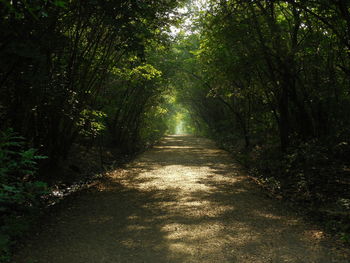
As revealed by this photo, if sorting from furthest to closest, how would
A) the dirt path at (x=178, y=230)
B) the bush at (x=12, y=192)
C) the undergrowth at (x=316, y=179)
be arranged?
1. the undergrowth at (x=316, y=179)
2. the dirt path at (x=178, y=230)
3. the bush at (x=12, y=192)

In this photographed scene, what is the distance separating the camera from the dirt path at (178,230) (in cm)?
429

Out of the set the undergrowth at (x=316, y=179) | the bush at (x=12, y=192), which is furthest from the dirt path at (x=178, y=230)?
the undergrowth at (x=316, y=179)

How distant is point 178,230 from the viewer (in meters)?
5.31

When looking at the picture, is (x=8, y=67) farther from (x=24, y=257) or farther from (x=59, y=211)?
(x=24, y=257)

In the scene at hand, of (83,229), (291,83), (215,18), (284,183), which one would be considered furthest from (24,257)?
(291,83)

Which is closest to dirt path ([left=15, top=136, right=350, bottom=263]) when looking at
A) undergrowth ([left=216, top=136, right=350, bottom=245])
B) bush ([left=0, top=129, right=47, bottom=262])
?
bush ([left=0, top=129, right=47, bottom=262])

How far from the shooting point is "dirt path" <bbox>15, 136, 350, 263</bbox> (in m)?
4.29

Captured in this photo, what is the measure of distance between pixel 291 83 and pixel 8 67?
341 inches

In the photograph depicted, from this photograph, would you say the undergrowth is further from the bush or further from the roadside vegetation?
the bush

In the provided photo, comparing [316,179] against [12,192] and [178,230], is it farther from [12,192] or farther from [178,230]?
[12,192]

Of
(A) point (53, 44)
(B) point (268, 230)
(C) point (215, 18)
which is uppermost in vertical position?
(C) point (215, 18)

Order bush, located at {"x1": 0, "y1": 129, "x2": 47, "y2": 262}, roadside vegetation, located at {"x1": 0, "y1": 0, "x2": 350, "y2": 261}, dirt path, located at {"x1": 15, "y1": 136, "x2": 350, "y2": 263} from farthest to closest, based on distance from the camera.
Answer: roadside vegetation, located at {"x1": 0, "y1": 0, "x2": 350, "y2": 261} < dirt path, located at {"x1": 15, "y1": 136, "x2": 350, "y2": 263} < bush, located at {"x1": 0, "y1": 129, "x2": 47, "y2": 262}

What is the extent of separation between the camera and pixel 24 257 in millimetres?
4211

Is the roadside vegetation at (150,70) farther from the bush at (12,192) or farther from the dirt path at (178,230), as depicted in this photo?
the dirt path at (178,230)
